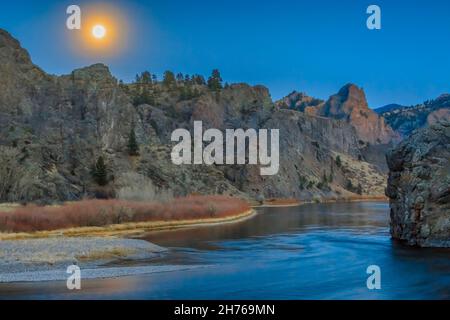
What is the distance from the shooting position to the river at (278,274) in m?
25.8

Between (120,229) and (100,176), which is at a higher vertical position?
(100,176)

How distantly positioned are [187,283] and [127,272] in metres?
5.62

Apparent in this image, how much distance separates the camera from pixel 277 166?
181750 millimetres

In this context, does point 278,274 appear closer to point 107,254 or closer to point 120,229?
point 107,254

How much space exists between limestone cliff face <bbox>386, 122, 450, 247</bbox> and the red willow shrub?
3258 centimetres

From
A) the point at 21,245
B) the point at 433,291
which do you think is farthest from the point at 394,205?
the point at 21,245

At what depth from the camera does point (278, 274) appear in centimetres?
3225

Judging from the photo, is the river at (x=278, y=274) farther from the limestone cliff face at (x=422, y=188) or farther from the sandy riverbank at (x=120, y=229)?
the sandy riverbank at (x=120, y=229)

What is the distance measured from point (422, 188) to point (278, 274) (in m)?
21.8

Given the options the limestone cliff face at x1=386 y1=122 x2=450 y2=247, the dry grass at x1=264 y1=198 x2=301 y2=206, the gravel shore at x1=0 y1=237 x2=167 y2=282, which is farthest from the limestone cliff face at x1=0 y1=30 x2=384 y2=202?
the limestone cliff face at x1=386 y1=122 x2=450 y2=247

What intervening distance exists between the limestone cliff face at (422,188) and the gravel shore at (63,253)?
22847 millimetres

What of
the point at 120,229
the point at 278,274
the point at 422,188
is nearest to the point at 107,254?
the point at 278,274

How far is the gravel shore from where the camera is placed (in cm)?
3375
